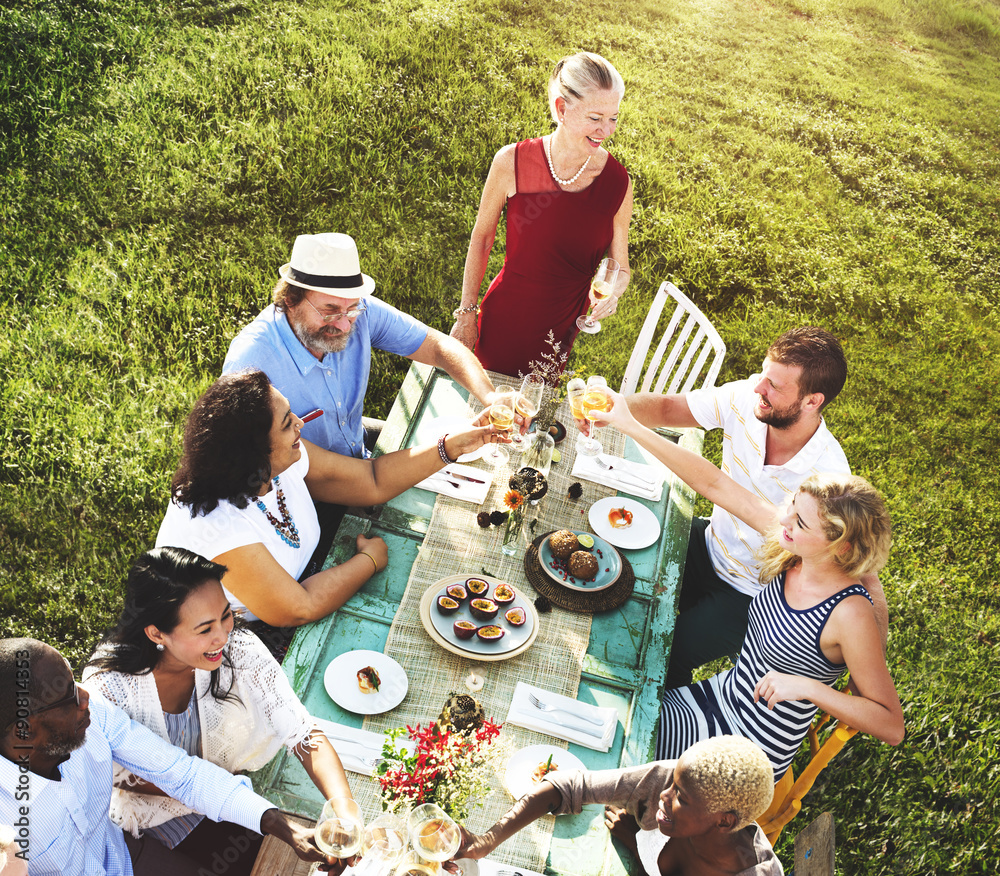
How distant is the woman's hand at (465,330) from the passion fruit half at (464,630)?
1.99 meters

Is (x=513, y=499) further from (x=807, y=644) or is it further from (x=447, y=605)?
(x=807, y=644)

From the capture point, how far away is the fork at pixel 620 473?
367 centimetres

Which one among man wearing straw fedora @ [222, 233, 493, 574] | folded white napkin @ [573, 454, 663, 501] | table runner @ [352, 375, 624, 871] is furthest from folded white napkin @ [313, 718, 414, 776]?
folded white napkin @ [573, 454, 663, 501]

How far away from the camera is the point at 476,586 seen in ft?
9.94

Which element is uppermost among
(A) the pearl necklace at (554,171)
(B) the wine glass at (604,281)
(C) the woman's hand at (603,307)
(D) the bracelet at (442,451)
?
(A) the pearl necklace at (554,171)

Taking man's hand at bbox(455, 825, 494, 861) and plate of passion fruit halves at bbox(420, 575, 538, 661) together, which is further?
plate of passion fruit halves at bbox(420, 575, 538, 661)

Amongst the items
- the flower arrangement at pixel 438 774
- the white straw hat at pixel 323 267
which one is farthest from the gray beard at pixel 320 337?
the flower arrangement at pixel 438 774

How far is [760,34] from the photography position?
10.2 meters

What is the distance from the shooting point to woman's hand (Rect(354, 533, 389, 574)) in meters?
3.08

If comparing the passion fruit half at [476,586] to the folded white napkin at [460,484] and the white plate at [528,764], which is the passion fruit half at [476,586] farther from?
the white plate at [528,764]

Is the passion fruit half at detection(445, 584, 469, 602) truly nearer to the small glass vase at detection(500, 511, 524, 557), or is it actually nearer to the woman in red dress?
the small glass vase at detection(500, 511, 524, 557)

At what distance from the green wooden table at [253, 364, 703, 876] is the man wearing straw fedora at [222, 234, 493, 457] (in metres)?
0.29

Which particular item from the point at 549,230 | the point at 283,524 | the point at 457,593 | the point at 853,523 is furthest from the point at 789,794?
the point at 549,230

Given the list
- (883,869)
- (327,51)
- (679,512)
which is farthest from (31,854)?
(327,51)
